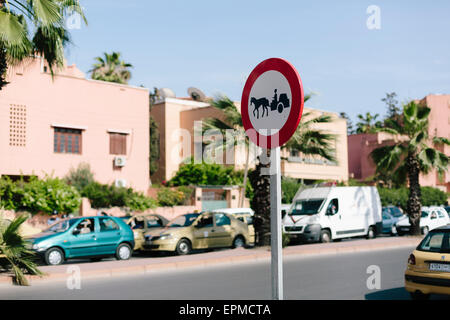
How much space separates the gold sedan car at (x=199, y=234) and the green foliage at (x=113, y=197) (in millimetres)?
8529

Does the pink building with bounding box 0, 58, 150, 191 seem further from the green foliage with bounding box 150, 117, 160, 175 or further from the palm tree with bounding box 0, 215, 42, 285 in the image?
the palm tree with bounding box 0, 215, 42, 285

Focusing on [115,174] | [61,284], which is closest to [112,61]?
[115,174]

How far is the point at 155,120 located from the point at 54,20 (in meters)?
26.8

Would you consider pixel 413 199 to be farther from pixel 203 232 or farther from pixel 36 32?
pixel 36 32

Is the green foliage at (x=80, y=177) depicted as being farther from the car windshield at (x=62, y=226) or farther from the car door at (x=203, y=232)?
the car windshield at (x=62, y=226)

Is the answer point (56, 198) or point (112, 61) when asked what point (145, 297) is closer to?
point (56, 198)

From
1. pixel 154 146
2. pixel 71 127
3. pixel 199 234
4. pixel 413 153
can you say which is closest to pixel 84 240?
pixel 199 234

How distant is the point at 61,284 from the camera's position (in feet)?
40.7

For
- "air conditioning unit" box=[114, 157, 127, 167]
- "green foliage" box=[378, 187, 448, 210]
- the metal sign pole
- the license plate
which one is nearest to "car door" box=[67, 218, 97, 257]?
the license plate

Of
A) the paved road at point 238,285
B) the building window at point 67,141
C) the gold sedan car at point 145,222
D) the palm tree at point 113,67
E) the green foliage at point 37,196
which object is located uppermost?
the palm tree at point 113,67

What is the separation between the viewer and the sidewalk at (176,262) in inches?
535

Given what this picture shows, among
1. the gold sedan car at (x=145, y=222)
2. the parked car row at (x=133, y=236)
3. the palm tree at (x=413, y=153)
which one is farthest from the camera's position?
the palm tree at (x=413, y=153)

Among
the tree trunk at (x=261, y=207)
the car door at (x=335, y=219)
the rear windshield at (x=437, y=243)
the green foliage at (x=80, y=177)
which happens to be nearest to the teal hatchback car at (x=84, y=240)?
the tree trunk at (x=261, y=207)

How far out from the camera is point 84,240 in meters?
17.1
